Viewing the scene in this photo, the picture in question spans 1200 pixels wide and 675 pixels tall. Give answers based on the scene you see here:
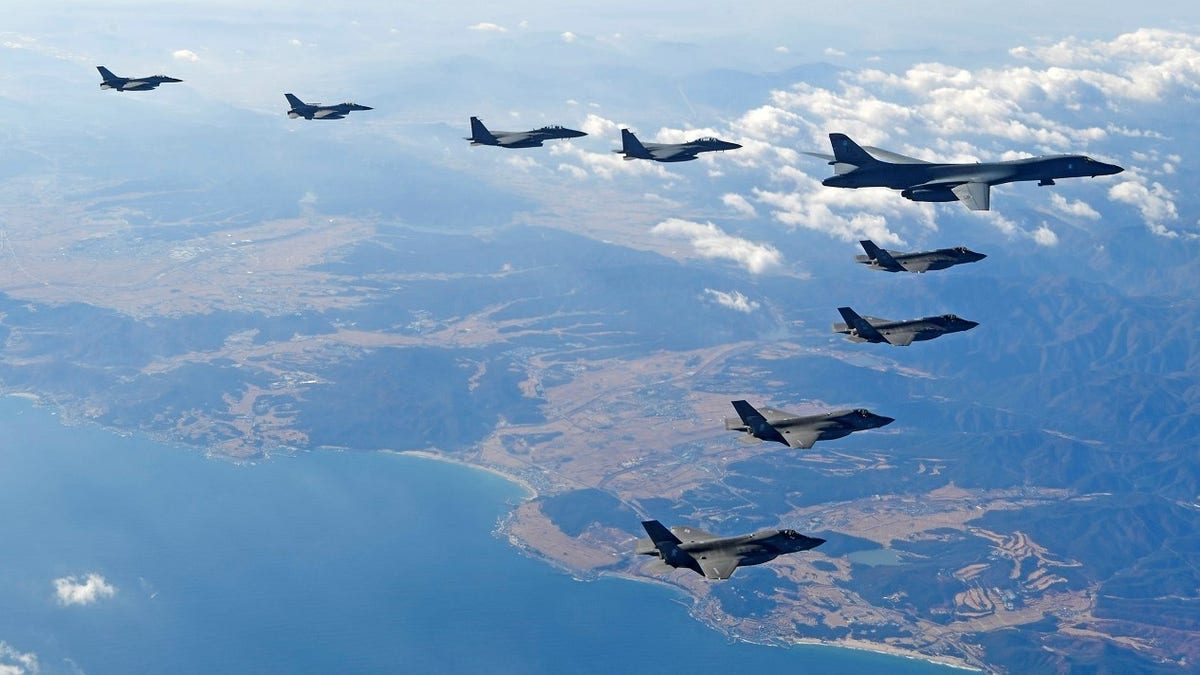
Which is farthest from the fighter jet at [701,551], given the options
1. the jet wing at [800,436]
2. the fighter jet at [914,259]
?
the fighter jet at [914,259]

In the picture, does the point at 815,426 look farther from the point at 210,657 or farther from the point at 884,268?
the point at 210,657

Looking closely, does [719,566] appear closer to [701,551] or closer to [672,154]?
[701,551]

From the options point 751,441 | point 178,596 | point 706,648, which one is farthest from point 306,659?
point 751,441

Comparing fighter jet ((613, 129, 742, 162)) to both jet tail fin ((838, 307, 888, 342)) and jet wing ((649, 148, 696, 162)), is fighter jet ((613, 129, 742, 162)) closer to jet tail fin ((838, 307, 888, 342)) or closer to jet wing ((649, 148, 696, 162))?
jet wing ((649, 148, 696, 162))

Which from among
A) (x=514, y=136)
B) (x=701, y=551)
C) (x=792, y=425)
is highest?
(x=514, y=136)

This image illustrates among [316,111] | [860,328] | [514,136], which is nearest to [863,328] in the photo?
[860,328]

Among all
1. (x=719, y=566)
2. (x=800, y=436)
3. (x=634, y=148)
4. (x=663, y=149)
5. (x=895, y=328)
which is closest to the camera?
(x=719, y=566)
